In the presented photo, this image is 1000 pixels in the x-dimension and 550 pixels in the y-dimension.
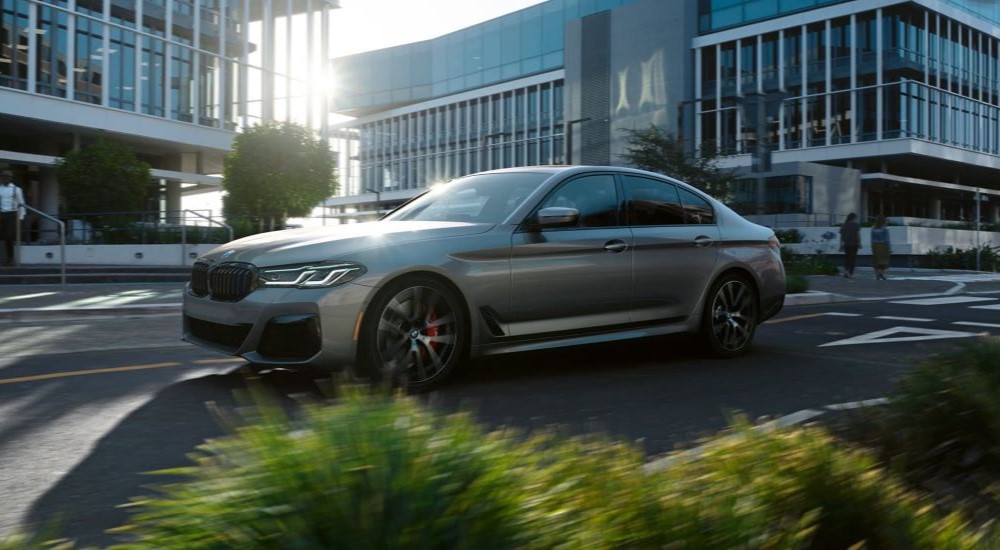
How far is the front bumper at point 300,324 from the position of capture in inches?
210

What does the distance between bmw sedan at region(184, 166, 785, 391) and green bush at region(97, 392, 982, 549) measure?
9.38 ft

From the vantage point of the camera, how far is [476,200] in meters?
6.72

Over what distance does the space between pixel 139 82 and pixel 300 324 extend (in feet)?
118

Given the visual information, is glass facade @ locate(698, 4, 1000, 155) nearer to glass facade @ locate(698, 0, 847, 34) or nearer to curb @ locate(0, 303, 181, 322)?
glass facade @ locate(698, 0, 847, 34)

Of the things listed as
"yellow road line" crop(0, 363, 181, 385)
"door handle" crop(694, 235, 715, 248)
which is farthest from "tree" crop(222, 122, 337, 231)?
"door handle" crop(694, 235, 715, 248)

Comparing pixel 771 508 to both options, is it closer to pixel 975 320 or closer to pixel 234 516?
pixel 234 516

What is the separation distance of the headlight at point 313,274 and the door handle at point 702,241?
3.10m

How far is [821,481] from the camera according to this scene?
2527 mm

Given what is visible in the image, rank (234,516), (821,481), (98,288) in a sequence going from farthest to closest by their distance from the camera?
(98,288) → (821,481) → (234,516)

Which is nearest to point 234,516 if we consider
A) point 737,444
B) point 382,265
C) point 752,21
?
point 737,444

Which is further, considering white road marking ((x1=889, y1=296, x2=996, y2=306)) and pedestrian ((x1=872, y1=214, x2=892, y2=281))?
pedestrian ((x1=872, y1=214, x2=892, y2=281))

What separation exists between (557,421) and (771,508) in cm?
278

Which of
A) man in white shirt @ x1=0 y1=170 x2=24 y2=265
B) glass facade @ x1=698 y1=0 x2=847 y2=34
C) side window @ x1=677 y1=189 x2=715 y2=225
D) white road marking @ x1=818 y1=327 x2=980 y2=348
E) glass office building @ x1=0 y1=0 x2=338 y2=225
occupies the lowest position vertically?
white road marking @ x1=818 y1=327 x2=980 y2=348

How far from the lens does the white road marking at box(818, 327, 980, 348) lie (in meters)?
8.94
